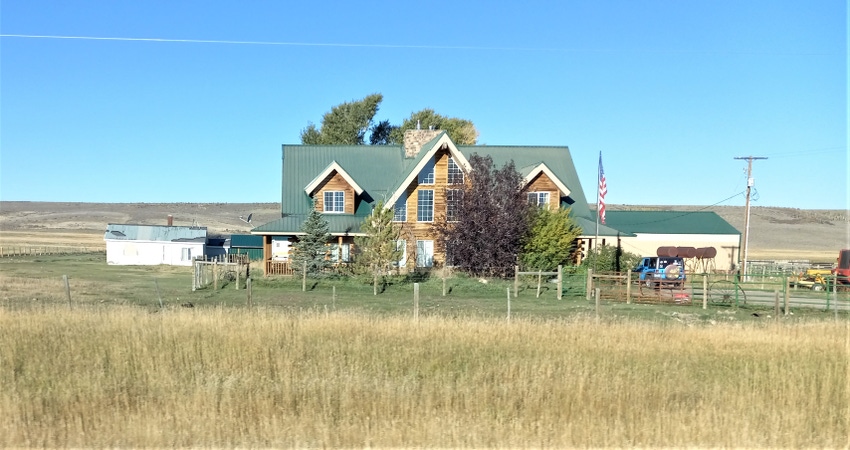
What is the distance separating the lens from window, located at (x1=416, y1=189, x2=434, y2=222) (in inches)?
1501

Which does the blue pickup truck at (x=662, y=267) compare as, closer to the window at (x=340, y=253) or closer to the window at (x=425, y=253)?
the window at (x=425, y=253)

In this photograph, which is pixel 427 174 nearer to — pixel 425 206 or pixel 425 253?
pixel 425 206

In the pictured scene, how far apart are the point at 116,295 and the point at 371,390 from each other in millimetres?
19573

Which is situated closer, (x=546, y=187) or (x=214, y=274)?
(x=214, y=274)

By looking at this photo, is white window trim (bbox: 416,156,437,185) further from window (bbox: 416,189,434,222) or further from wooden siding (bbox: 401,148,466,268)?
window (bbox: 416,189,434,222)

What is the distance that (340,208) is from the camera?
3931 cm

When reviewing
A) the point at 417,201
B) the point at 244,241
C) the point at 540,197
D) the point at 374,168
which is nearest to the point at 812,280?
the point at 540,197

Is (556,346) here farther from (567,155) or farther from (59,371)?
(567,155)

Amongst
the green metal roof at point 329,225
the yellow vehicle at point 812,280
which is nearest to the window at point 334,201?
the green metal roof at point 329,225

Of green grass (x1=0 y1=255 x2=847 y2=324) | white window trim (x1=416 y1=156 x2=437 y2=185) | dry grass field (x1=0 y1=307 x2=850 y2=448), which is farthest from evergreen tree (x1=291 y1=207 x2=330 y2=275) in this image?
dry grass field (x1=0 y1=307 x2=850 y2=448)

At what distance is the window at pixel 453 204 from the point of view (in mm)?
34656

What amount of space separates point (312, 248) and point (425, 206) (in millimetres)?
7546

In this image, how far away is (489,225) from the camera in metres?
33.6

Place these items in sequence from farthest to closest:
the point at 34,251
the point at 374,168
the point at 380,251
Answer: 1. the point at 34,251
2. the point at 374,168
3. the point at 380,251
